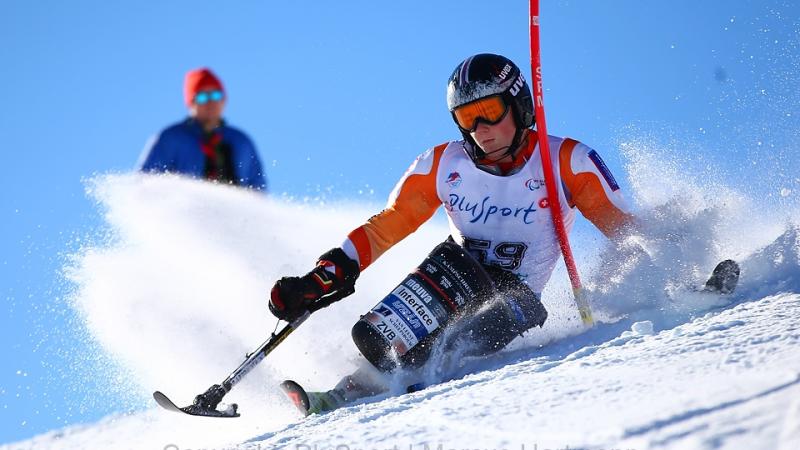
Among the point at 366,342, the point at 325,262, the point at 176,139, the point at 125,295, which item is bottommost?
the point at 366,342

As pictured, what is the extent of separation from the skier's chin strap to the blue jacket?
10.2 ft

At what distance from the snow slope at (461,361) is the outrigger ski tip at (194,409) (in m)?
0.13

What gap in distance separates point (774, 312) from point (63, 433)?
19.8 feet

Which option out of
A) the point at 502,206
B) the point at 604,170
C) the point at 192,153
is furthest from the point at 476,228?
the point at 192,153

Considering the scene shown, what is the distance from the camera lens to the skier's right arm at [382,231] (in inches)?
206

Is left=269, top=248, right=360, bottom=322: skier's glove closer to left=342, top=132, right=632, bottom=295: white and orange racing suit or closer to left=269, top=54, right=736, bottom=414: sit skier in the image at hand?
left=269, top=54, right=736, bottom=414: sit skier

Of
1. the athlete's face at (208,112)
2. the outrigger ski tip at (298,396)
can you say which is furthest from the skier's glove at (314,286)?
the athlete's face at (208,112)

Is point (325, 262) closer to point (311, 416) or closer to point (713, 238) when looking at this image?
point (311, 416)

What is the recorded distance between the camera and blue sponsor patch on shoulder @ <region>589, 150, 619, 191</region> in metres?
5.34

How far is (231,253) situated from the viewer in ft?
24.9

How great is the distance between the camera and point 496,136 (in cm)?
537

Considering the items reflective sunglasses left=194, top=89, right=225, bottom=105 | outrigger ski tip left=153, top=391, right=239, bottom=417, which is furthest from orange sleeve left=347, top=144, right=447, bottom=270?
reflective sunglasses left=194, top=89, right=225, bottom=105

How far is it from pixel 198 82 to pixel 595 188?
14.0 feet

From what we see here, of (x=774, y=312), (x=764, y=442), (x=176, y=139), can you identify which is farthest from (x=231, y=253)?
(x=764, y=442)
